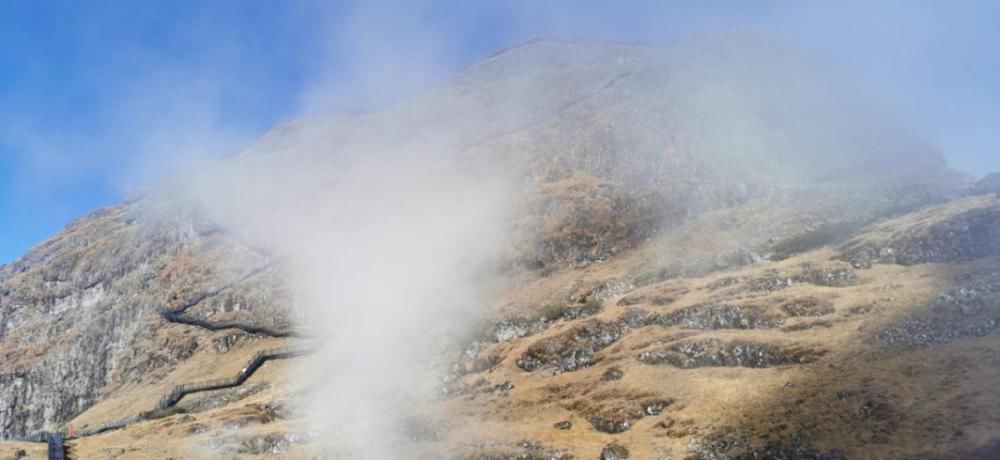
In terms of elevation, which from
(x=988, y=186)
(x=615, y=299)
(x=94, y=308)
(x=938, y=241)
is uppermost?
(x=988, y=186)

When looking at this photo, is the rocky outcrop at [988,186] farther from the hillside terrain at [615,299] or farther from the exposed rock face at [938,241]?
the exposed rock face at [938,241]

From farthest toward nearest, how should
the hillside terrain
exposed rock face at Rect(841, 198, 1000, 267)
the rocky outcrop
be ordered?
1. the rocky outcrop
2. exposed rock face at Rect(841, 198, 1000, 267)
3. the hillside terrain

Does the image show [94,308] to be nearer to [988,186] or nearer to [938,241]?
[938,241]

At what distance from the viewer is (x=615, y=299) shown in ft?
231

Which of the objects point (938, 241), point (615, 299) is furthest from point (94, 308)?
point (938, 241)

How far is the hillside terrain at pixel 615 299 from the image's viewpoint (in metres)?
40.7

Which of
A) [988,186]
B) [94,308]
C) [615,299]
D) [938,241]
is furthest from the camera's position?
[94,308]

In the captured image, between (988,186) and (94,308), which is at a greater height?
(988,186)

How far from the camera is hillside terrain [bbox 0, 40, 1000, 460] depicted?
40.7 m

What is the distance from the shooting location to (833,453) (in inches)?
1314

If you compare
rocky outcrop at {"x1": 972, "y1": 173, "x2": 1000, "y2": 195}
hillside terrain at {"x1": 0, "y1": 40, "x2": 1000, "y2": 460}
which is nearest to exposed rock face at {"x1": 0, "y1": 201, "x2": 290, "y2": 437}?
hillside terrain at {"x1": 0, "y1": 40, "x2": 1000, "y2": 460}

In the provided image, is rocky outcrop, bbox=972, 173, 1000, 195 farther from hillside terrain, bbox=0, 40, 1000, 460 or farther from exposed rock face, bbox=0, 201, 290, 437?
exposed rock face, bbox=0, 201, 290, 437

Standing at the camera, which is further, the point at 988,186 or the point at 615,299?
the point at 988,186

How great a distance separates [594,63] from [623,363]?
128m
